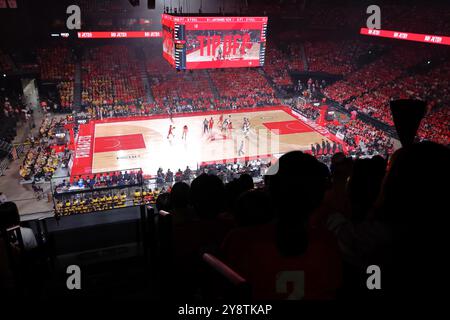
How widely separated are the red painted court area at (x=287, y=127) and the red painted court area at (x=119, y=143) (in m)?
8.36

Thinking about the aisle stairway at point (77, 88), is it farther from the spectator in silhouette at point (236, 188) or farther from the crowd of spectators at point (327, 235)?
the crowd of spectators at point (327, 235)

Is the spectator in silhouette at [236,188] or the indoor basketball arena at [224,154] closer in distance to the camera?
the indoor basketball arena at [224,154]

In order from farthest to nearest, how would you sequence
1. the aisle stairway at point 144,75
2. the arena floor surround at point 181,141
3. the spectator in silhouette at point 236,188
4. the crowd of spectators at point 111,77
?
the aisle stairway at point 144,75 → the crowd of spectators at point 111,77 → the arena floor surround at point 181,141 → the spectator in silhouette at point 236,188

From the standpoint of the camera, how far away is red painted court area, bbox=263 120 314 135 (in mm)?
23927

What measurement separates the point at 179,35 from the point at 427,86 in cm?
1823

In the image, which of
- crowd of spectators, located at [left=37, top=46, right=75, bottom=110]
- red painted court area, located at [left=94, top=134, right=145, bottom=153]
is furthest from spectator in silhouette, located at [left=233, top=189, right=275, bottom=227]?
crowd of spectators, located at [left=37, top=46, right=75, bottom=110]

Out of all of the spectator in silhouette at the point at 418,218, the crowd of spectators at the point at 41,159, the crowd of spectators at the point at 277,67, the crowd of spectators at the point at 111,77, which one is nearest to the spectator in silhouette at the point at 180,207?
the spectator in silhouette at the point at 418,218

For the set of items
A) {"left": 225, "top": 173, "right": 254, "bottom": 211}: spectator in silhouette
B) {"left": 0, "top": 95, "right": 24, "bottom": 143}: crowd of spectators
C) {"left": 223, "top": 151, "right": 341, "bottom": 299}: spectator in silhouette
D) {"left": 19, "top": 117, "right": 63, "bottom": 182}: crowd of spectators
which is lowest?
{"left": 19, "top": 117, "right": 63, "bottom": 182}: crowd of spectators

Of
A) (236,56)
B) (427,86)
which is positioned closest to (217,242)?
(236,56)

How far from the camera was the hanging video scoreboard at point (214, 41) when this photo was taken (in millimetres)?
17859

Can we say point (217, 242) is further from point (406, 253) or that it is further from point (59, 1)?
point (59, 1)

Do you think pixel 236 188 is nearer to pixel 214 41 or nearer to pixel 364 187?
pixel 364 187

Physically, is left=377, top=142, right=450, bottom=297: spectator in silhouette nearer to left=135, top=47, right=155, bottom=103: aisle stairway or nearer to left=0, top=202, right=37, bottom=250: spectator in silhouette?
left=0, top=202, right=37, bottom=250: spectator in silhouette

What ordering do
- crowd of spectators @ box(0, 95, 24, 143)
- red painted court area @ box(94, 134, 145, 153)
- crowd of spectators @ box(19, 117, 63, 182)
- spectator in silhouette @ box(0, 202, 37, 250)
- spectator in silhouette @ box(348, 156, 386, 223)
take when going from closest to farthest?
spectator in silhouette @ box(348, 156, 386, 223)
spectator in silhouette @ box(0, 202, 37, 250)
crowd of spectators @ box(19, 117, 63, 182)
crowd of spectators @ box(0, 95, 24, 143)
red painted court area @ box(94, 134, 145, 153)
